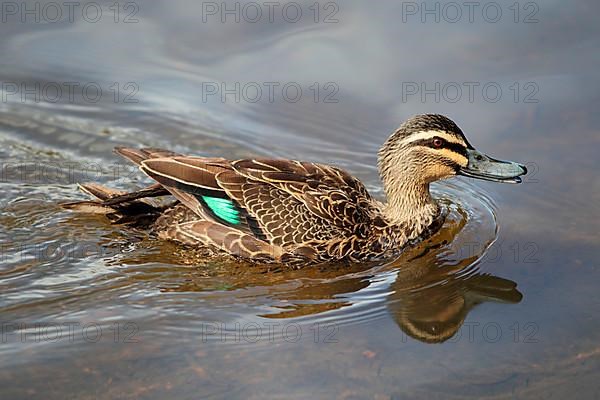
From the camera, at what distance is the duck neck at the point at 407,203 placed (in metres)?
9.87

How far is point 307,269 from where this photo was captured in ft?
30.5

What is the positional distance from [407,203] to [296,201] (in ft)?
4.04

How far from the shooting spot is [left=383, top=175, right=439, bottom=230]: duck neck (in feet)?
32.4

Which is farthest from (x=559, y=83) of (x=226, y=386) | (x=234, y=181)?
(x=226, y=386)

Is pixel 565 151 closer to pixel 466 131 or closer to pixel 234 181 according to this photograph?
pixel 466 131

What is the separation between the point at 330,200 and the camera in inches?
371
